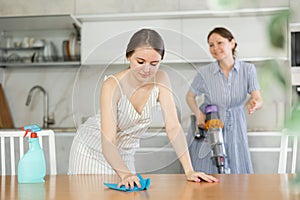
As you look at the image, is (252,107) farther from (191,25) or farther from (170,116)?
(191,25)

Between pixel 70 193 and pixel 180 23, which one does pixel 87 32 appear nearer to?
pixel 180 23

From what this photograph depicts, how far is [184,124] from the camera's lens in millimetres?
1035

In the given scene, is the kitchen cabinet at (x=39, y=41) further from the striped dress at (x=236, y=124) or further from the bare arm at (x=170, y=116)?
the bare arm at (x=170, y=116)

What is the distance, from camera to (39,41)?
12.5 ft

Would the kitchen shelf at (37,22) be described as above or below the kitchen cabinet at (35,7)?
below

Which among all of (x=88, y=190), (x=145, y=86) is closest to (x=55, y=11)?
(x=88, y=190)

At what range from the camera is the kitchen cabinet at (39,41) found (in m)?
3.65

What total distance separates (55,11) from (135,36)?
2.85 meters

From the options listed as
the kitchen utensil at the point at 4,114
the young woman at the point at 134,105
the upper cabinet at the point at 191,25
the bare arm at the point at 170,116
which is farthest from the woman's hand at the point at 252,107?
the kitchen utensil at the point at 4,114

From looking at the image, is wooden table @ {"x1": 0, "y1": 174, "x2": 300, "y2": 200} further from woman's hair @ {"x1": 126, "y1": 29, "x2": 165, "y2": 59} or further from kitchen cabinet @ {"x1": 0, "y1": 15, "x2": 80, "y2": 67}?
kitchen cabinet @ {"x1": 0, "y1": 15, "x2": 80, "y2": 67}

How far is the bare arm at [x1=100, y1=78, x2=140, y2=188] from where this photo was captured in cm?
100

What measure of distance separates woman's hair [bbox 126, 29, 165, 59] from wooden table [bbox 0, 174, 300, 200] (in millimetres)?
349

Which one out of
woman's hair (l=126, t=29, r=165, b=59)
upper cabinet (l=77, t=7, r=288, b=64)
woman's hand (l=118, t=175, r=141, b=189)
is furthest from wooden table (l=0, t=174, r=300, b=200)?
upper cabinet (l=77, t=7, r=288, b=64)

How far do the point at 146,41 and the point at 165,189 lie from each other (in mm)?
472
